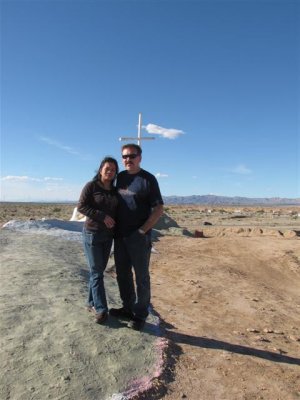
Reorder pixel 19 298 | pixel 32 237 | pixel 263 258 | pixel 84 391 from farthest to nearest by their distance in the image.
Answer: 1. pixel 263 258
2. pixel 32 237
3. pixel 19 298
4. pixel 84 391

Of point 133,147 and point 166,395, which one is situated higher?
point 133,147

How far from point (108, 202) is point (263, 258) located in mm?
8661

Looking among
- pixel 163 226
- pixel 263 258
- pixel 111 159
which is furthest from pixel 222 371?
pixel 163 226

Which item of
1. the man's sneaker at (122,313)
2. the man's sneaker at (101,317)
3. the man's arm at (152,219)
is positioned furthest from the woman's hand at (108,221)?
the man's sneaker at (122,313)

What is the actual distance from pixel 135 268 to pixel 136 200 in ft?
2.51

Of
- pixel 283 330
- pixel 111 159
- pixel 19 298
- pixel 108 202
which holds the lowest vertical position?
pixel 283 330

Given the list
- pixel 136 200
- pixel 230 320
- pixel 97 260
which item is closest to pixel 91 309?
pixel 97 260

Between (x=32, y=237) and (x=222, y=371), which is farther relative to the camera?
(x=32, y=237)

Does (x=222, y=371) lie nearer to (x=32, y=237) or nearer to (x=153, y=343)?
(x=153, y=343)

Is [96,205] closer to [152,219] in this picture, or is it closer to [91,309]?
[152,219]

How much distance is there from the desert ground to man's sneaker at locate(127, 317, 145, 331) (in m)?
0.38

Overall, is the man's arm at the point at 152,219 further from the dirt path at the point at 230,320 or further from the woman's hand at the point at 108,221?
the dirt path at the point at 230,320

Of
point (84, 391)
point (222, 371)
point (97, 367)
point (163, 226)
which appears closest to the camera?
point (84, 391)

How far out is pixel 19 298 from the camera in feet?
18.4
